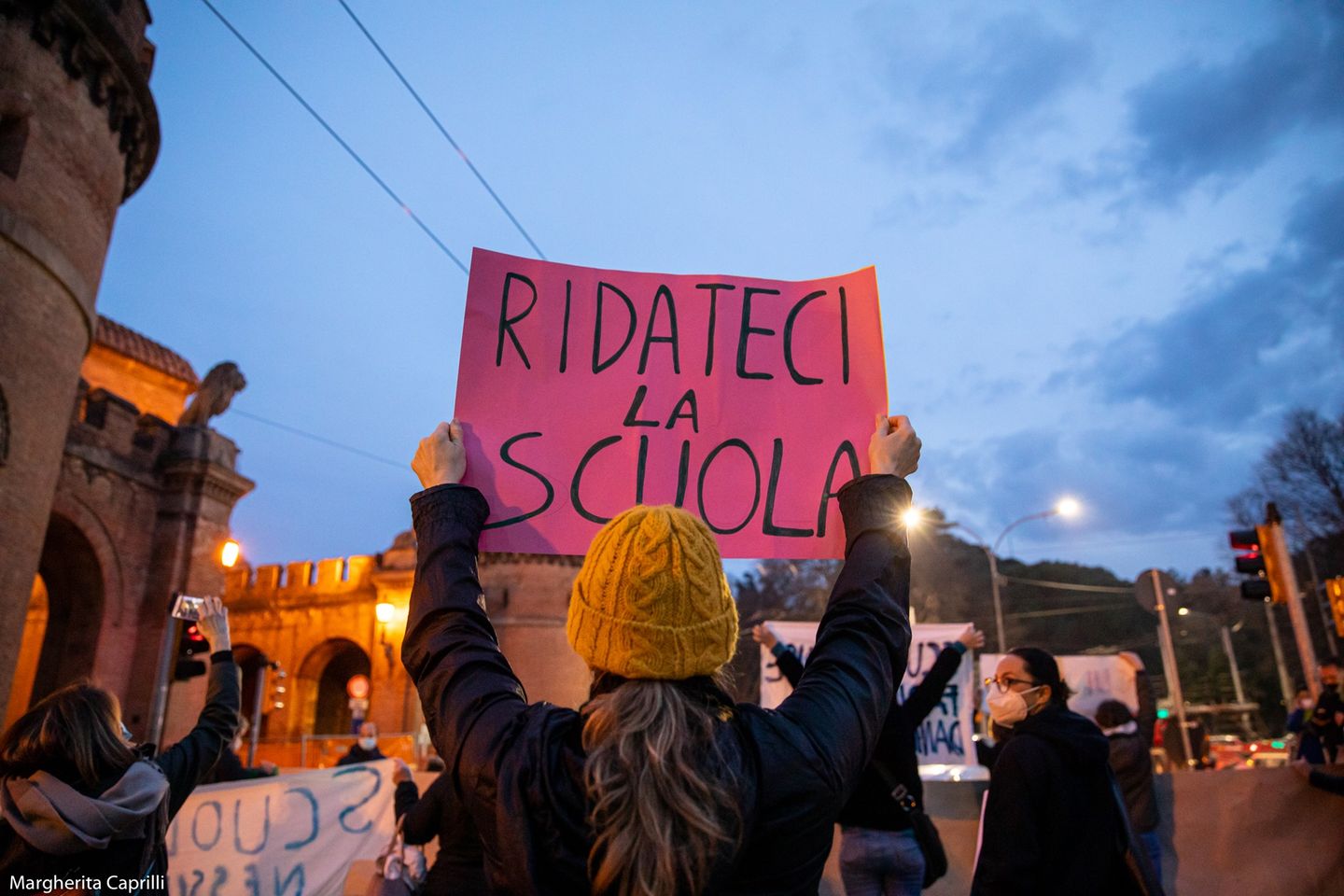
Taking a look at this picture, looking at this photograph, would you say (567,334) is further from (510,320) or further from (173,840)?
(173,840)

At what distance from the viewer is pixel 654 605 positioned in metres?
1.58

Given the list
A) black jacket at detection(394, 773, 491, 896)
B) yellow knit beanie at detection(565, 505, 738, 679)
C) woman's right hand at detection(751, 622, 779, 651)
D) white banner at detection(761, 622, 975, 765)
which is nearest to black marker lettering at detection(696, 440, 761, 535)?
yellow knit beanie at detection(565, 505, 738, 679)

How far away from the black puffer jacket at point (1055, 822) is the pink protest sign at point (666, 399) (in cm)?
159

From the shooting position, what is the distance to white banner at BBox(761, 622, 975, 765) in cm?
848

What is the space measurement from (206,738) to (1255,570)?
12747 mm

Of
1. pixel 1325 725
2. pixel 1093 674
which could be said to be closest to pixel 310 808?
pixel 1093 674

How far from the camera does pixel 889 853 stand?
14.8ft

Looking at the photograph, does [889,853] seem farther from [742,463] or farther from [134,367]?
[134,367]

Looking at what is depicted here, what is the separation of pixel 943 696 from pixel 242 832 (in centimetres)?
626

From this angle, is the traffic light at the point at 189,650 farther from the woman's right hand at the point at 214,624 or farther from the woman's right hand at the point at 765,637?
the woman's right hand at the point at 765,637

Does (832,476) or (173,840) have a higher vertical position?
(832,476)

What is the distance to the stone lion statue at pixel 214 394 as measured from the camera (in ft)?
64.0

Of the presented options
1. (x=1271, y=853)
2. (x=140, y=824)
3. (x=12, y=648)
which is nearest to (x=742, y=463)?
(x=140, y=824)

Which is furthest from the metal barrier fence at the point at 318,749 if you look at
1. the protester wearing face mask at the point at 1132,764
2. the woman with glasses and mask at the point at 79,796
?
the woman with glasses and mask at the point at 79,796
